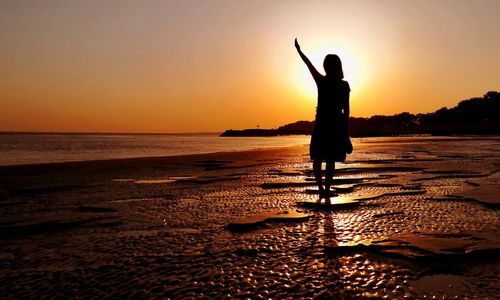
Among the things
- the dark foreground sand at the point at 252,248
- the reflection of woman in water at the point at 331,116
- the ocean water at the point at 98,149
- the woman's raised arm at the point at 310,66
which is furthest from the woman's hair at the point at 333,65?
the ocean water at the point at 98,149

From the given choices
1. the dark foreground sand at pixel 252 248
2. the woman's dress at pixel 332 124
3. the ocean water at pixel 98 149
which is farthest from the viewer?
the ocean water at pixel 98 149

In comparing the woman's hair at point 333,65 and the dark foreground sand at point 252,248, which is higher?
the woman's hair at point 333,65

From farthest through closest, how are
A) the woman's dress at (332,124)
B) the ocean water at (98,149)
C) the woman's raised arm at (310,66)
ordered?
the ocean water at (98,149)
the woman's raised arm at (310,66)
the woman's dress at (332,124)

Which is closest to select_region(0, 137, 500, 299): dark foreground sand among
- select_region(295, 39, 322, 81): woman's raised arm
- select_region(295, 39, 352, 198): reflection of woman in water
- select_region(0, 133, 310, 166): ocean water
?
select_region(295, 39, 352, 198): reflection of woman in water

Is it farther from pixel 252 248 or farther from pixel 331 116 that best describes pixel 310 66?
pixel 252 248

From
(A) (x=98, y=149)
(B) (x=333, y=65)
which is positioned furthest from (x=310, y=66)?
(A) (x=98, y=149)

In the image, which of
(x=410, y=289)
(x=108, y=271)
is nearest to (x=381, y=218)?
(x=410, y=289)

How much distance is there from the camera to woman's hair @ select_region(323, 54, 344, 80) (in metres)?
5.04

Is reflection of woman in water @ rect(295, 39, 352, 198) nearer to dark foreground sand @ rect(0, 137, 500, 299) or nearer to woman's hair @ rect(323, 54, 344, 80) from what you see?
woman's hair @ rect(323, 54, 344, 80)

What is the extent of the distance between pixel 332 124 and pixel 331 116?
4.3 inches

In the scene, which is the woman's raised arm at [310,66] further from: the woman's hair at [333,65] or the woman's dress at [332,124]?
the woman's hair at [333,65]

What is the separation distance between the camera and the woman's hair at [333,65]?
5.04 meters

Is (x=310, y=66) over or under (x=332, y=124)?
over

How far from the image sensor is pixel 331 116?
16.7 feet
